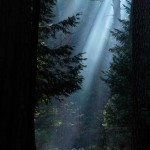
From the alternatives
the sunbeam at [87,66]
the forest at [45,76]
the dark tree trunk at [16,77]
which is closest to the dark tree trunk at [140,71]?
the forest at [45,76]

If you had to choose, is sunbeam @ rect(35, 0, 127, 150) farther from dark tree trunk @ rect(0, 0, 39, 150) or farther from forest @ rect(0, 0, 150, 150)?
dark tree trunk @ rect(0, 0, 39, 150)

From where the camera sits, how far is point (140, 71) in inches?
273

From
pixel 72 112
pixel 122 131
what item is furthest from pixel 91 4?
pixel 122 131

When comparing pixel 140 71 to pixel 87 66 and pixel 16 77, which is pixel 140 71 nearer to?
pixel 16 77

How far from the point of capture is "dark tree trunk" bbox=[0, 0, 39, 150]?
4035 mm

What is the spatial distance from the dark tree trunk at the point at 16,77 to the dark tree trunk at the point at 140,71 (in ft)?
9.23

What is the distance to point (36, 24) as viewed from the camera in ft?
16.2

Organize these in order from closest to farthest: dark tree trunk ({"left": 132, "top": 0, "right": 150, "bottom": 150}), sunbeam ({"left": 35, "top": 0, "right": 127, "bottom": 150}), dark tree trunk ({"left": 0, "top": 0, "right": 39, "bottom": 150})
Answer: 1. dark tree trunk ({"left": 0, "top": 0, "right": 39, "bottom": 150})
2. dark tree trunk ({"left": 132, "top": 0, "right": 150, "bottom": 150})
3. sunbeam ({"left": 35, "top": 0, "right": 127, "bottom": 150})

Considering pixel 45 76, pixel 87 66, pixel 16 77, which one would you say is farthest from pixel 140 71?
pixel 87 66

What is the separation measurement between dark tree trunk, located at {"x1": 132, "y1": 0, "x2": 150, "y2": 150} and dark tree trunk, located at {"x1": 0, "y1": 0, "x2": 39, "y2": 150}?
9.23 feet

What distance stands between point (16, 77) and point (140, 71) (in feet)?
11.0

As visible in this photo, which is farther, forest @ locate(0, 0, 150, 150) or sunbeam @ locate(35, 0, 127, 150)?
sunbeam @ locate(35, 0, 127, 150)

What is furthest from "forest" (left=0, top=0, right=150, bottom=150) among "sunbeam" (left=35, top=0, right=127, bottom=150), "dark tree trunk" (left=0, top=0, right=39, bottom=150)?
"sunbeam" (left=35, top=0, right=127, bottom=150)

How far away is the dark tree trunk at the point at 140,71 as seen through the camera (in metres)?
6.60
